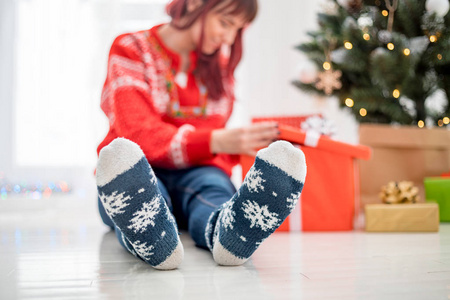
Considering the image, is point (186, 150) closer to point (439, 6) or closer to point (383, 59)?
point (383, 59)

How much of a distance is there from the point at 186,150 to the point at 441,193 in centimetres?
69

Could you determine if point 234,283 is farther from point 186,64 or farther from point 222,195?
point 186,64

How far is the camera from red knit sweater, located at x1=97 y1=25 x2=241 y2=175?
32.8 inches

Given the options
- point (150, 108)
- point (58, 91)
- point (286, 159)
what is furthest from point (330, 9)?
point (58, 91)

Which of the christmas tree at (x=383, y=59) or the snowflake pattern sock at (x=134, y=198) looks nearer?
the snowflake pattern sock at (x=134, y=198)

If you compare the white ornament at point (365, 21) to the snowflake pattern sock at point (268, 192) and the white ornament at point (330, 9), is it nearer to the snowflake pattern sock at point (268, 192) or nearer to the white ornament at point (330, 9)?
the white ornament at point (330, 9)

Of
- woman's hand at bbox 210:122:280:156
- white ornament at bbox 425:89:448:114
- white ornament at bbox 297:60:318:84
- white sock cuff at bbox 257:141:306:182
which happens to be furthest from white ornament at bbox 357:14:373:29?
white sock cuff at bbox 257:141:306:182

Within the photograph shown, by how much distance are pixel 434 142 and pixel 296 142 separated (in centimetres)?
49

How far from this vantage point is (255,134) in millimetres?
888

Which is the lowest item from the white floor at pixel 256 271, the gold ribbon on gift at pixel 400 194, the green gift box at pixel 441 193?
the green gift box at pixel 441 193

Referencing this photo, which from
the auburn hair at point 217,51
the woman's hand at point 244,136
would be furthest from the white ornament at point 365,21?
the woman's hand at point 244,136

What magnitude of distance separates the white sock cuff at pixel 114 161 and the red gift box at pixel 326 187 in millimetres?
480

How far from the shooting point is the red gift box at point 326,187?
0.94 meters

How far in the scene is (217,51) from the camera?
3.35 feet
